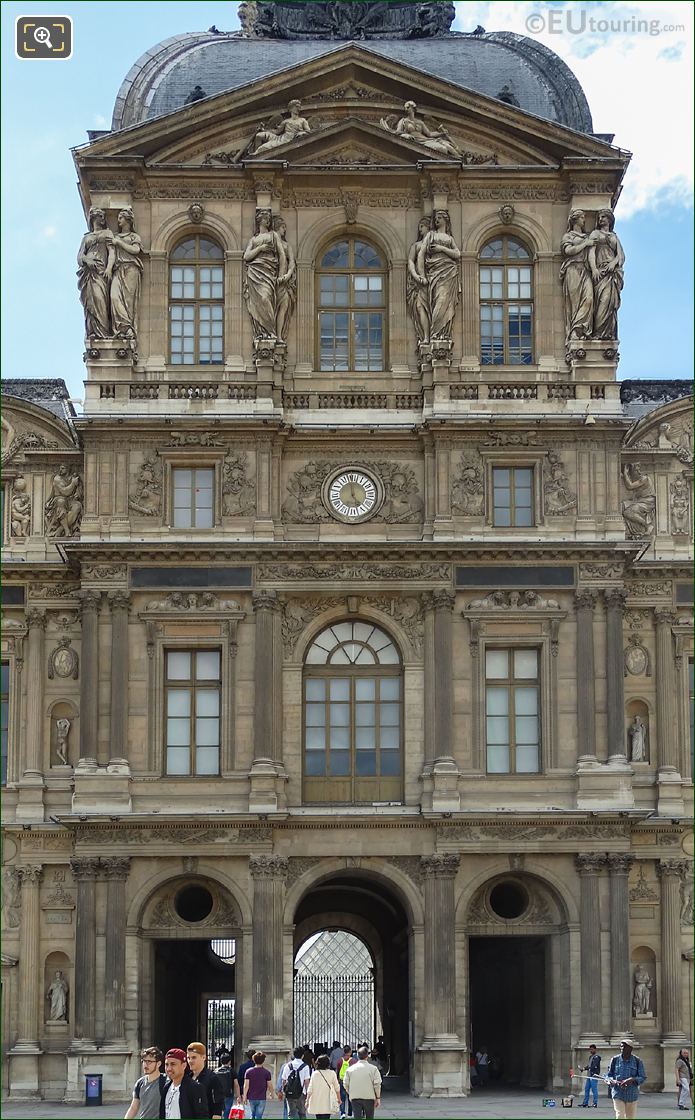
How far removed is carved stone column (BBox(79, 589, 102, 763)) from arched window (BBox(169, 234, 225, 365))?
6.31m

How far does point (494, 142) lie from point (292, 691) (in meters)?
14.1

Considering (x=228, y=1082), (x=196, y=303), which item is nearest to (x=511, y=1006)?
(x=228, y=1082)

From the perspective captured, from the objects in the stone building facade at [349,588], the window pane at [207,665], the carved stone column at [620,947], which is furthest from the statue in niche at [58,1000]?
the carved stone column at [620,947]

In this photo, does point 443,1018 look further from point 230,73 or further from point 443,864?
point 230,73

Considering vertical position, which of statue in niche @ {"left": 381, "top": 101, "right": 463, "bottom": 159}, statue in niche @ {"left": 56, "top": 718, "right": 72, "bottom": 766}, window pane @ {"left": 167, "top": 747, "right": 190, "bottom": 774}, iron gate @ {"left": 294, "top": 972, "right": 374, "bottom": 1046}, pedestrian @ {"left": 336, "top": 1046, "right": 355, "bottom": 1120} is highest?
statue in niche @ {"left": 381, "top": 101, "right": 463, "bottom": 159}

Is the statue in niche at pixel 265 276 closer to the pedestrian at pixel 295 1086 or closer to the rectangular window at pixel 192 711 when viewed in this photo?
the rectangular window at pixel 192 711

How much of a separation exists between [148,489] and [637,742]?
1312 cm

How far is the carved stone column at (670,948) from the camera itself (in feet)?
164

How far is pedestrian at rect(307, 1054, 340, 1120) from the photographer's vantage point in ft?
112

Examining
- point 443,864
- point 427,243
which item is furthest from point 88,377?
point 443,864

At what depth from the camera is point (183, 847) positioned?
47938mm

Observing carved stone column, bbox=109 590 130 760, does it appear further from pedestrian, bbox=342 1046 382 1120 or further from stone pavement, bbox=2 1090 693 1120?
pedestrian, bbox=342 1046 382 1120

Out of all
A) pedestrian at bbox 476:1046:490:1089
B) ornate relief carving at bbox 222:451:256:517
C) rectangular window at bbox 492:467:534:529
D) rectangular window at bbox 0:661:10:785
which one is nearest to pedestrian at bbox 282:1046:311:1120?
pedestrian at bbox 476:1046:490:1089

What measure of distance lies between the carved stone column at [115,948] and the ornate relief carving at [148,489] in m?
7.97
